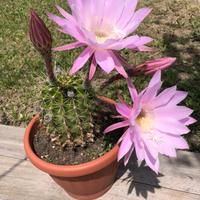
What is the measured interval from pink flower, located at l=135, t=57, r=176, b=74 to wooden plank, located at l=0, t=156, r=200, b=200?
98 cm

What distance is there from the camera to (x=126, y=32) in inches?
69.1

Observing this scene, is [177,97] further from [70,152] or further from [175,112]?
[70,152]

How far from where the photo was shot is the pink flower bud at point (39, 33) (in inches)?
66.8

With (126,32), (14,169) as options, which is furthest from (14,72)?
(126,32)

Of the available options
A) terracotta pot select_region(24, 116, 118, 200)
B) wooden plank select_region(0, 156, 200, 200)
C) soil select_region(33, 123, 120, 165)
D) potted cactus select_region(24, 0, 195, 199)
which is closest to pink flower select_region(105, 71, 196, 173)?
potted cactus select_region(24, 0, 195, 199)

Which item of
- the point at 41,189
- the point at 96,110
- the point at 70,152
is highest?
the point at 96,110

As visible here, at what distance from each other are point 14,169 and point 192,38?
7.89 feet

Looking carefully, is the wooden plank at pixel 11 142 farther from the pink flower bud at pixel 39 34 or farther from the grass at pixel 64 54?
the pink flower bud at pixel 39 34

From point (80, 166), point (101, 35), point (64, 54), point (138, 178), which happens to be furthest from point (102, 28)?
point (64, 54)

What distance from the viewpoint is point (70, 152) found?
91.9 inches

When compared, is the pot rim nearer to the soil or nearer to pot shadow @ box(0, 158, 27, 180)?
the soil

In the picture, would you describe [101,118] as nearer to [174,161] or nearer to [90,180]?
[90,180]

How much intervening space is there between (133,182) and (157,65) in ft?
3.37

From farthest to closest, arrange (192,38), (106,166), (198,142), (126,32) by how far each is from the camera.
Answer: (192,38)
(198,142)
(106,166)
(126,32)
